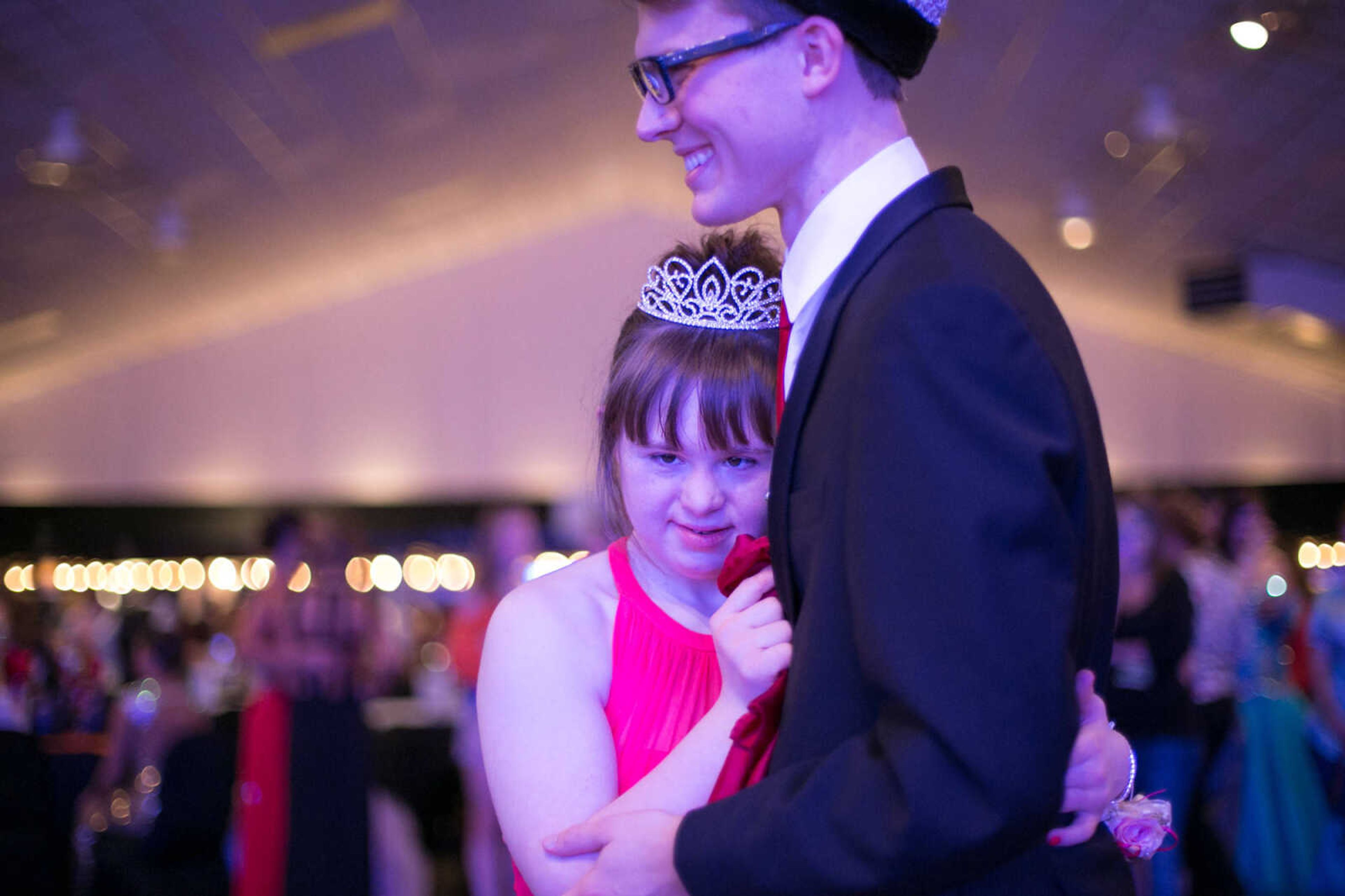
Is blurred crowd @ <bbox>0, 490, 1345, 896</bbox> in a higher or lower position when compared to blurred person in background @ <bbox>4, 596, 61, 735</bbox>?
lower

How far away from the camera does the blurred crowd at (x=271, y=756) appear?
4133mm

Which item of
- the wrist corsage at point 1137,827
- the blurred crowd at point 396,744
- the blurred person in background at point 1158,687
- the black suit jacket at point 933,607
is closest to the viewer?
the black suit jacket at point 933,607

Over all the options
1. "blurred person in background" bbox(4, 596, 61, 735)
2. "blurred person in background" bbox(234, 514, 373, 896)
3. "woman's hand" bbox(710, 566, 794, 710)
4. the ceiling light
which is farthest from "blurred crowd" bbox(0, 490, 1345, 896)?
"woman's hand" bbox(710, 566, 794, 710)

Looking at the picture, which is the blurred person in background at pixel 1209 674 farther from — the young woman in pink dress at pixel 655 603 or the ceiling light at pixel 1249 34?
the young woman in pink dress at pixel 655 603

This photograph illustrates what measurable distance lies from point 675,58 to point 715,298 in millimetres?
375

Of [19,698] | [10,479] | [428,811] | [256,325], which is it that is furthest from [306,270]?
[428,811]

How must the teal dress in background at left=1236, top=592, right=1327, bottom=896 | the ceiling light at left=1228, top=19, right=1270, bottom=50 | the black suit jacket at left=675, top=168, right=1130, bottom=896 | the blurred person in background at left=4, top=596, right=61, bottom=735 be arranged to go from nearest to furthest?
the black suit jacket at left=675, top=168, right=1130, bottom=896
the teal dress in background at left=1236, top=592, right=1327, bottom=896
the ceiling light at left=1228, top=19, right=1270, bottom=50
the blurred person in background at left=4, top=596, right=61, bottom=735

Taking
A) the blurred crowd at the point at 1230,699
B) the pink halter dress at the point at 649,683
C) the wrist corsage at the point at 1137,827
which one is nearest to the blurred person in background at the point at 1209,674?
the blurred crowd at the point at 1230,699

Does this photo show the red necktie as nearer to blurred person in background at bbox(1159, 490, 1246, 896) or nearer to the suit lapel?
the suit lapel

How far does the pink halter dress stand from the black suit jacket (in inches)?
14.8

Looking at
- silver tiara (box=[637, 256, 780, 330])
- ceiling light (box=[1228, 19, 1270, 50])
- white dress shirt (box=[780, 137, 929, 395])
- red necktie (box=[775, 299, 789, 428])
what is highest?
ceiling light (box=[1228, 19, 1270, 50])

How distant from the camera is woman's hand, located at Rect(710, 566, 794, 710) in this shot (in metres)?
1.02

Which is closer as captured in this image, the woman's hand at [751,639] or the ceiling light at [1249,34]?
the woman's hand at [751,639]

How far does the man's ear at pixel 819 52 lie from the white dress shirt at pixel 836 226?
0.26 ft
